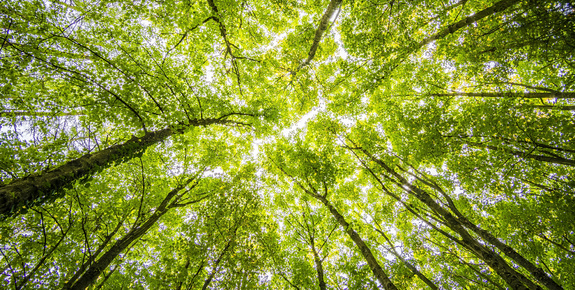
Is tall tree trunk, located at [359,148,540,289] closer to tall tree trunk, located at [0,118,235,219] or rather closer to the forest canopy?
the forest canopy

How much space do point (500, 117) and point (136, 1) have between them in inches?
455

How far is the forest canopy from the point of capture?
14.9 ft

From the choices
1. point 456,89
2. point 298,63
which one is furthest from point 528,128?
point 298,63

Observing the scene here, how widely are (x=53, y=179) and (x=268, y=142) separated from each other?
8.52 m

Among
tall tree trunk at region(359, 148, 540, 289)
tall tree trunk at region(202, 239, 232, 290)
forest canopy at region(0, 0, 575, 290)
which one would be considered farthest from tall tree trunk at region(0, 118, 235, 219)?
tall tree trunk at region(359, 148, 540, 289)

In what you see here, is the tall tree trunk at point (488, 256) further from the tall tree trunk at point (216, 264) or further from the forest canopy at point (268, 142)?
the tall tree trunk at point (216, 264)

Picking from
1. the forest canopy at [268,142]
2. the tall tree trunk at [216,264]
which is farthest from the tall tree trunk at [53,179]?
the tall tree trunk at [216,264]

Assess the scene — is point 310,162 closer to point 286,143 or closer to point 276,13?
point 286,143

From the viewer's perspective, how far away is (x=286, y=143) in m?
11.2

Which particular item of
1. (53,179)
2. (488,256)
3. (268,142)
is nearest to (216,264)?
(53,179)

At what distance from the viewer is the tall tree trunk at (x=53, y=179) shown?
273 cm

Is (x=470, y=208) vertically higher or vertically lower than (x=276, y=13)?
lower

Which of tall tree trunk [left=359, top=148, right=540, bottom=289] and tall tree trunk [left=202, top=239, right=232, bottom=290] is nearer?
tall tree trunk [left=359, top=148, right=540, bottom=289]

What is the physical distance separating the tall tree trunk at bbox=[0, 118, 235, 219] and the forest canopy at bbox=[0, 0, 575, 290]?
0.11ft
